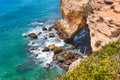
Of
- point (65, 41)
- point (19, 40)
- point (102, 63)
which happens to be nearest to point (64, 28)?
point (65, 41)

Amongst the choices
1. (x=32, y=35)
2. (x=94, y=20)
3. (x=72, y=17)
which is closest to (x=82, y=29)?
(x=72, y=17)

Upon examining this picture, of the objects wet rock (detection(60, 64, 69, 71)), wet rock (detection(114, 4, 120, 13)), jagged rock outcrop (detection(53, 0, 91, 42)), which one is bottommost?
wet rock (detection(60, 64, 69, 71))

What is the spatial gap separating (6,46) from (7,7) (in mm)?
19612

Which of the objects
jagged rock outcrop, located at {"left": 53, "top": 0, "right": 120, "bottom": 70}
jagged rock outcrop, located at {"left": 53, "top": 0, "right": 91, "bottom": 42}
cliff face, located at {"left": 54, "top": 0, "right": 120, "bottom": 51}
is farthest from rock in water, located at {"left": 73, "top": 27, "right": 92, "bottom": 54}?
jagged rock outcrop, located at {"left": 53, "top": 0, "right": 91, "bottom": 42}

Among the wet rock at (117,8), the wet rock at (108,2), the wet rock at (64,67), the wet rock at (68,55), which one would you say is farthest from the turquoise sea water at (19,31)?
the wet rock at (117,8)

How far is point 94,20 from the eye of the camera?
3691 cm

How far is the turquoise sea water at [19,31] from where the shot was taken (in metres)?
39.9

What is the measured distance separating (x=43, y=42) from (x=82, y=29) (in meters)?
7.38

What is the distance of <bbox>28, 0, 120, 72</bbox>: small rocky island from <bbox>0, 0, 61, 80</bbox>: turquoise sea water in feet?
9.40

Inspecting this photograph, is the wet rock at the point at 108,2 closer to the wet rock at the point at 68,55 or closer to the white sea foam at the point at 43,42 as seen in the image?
the wet rock at the point at 68,55

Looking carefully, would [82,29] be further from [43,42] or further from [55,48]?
[43,42]

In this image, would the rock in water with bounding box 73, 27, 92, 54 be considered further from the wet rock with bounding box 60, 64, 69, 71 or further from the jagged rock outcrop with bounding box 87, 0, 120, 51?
the jagged rock outcrop with bounding box 87, 0, 120, 51

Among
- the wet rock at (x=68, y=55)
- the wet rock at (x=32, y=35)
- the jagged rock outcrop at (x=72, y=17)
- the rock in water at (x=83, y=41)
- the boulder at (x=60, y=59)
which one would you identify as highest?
the jagged rock outcrop at (x=72, y=17)

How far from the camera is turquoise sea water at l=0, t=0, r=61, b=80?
131 feet
